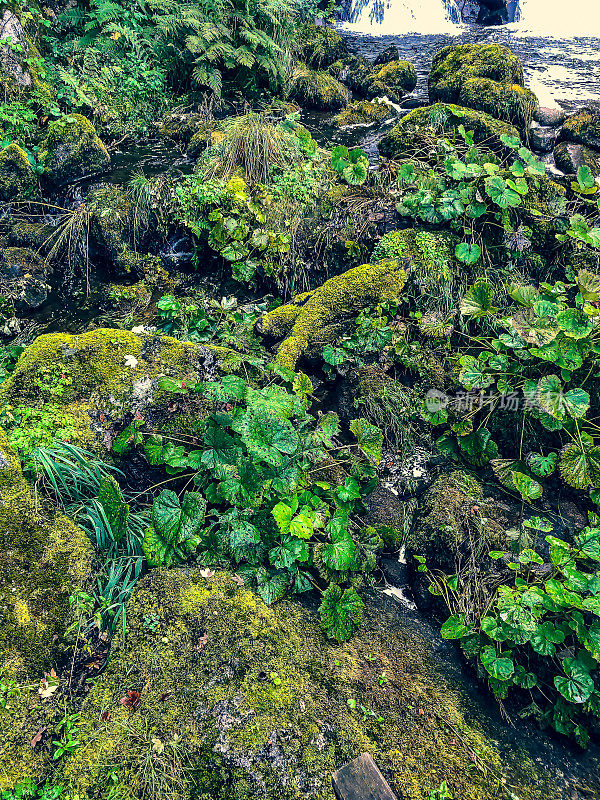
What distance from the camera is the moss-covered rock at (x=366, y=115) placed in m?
8.36

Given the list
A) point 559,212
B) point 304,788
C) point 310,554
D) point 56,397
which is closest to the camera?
point 304,788

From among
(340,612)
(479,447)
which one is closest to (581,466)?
(479,447)

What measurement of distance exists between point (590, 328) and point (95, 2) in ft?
29.0

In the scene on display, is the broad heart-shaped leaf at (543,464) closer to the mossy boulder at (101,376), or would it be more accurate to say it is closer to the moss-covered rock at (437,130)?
the mossy boulder at (101,376)

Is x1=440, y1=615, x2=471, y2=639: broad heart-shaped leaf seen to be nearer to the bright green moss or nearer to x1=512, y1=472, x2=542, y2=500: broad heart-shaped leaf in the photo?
x1=512, y1=472, x2=542, y2=500: broad heart-shaped leaf

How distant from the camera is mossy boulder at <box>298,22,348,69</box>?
9.77m

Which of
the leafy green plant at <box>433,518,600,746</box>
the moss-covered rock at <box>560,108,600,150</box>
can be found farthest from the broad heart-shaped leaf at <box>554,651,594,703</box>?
the moss-covered rock at <box>560,108,600,150</box>

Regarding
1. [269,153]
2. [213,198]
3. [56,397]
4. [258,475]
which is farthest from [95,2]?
[258,475]

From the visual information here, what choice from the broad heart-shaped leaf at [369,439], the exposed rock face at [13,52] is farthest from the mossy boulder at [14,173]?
the broad heart-shaped leaf at [369,439]

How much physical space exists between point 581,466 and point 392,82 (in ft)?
28.1

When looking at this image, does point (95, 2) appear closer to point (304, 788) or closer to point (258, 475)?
point (258, 475)

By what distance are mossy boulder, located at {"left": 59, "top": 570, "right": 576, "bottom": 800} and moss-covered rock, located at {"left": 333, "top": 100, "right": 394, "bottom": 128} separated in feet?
26.8

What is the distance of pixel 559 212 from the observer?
214 inches

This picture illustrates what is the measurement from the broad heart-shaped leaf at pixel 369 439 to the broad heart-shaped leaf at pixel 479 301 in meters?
1.52
